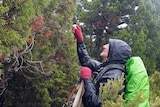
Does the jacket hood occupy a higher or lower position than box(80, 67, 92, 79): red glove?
higher

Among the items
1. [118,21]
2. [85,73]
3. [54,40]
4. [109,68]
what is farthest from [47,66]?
[109,68]

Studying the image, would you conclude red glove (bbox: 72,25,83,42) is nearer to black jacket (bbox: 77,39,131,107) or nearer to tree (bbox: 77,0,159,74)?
black jacket (bbox: 77,39,131,107)

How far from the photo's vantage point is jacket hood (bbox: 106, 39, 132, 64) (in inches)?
110

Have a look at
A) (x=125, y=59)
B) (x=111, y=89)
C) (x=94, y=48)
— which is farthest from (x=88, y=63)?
(x=94, y=48)

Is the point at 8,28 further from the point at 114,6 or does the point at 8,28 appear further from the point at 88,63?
the point at 114,6

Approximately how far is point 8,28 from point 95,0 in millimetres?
10442

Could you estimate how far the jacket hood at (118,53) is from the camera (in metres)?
2.80

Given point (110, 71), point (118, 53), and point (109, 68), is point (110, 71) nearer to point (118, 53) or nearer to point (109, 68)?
point (109, 68)

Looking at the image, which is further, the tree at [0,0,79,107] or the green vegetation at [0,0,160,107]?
the tree at [0,0,79,107]

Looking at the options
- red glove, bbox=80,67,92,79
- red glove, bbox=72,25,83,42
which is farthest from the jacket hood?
red glove, bbox=72,25,83,42

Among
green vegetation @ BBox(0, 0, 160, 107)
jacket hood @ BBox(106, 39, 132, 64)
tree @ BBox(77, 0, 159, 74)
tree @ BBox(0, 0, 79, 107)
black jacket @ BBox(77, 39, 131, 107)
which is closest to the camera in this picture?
black jacket @ BBox(77, 39, 131, 107)

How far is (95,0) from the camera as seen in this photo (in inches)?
605

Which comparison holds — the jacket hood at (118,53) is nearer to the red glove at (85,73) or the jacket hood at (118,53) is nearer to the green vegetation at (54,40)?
the red glove at (85,73)

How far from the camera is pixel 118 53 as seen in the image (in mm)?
2809
